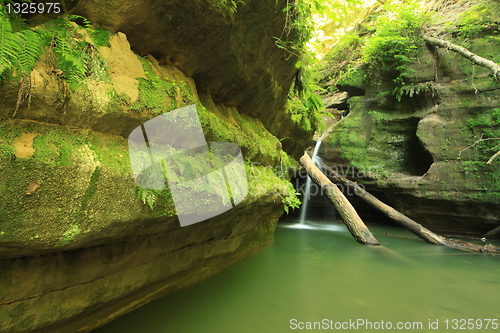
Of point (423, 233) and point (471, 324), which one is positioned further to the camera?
point (423, 233)

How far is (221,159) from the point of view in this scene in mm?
4297

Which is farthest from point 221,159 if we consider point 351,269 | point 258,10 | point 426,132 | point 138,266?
point 426,132

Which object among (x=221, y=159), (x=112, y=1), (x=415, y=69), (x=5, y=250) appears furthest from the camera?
(x=415, y=69)

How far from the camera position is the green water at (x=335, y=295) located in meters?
3.76

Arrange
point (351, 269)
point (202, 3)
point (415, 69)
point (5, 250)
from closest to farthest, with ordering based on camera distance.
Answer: point (5, 250) → point (202, 3) → point (351, 269) → point (415, 69)

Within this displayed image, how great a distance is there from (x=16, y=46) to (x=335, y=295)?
5.34 m

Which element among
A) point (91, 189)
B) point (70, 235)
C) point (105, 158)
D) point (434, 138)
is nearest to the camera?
point (70, 235)

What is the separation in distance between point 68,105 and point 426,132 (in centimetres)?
1221

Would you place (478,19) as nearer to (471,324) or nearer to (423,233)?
→ (423,233)

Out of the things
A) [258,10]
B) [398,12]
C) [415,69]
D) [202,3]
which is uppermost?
[398,12]

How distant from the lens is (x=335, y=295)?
4.75m

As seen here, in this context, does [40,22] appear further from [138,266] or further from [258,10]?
[138,266]

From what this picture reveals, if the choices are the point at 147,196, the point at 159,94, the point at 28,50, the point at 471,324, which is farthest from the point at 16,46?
the point at 471,324

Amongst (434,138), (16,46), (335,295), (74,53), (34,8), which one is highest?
(434,138)
